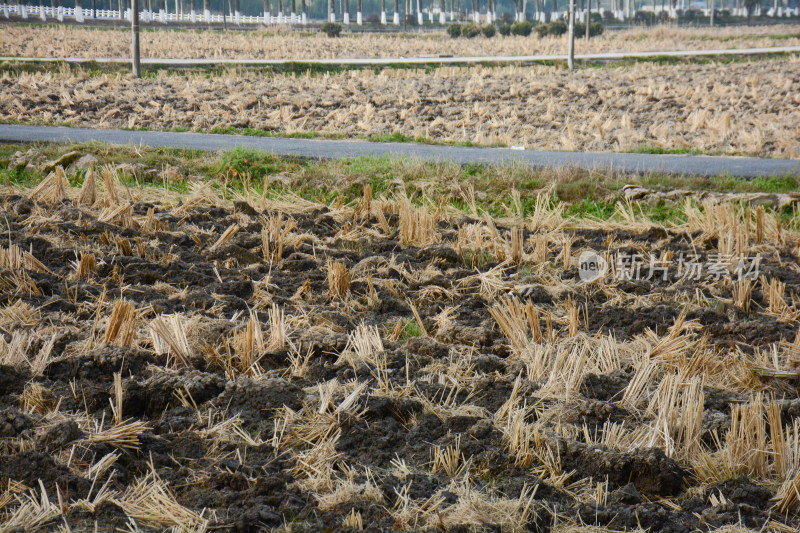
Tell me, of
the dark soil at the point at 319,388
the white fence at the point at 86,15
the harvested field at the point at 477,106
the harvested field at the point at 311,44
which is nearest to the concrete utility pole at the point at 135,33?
the harvested field at the point at 477,106

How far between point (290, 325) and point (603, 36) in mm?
50171

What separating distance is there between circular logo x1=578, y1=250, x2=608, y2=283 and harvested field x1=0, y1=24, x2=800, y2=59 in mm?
29485

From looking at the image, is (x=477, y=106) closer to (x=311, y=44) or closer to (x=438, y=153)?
(x=438, y=153)

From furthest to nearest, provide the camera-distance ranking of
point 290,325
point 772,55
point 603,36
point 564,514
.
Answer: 1. point 603,36
2. point 772,55
3. point 290,325
4. point 564,514

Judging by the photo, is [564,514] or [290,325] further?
[290,325]

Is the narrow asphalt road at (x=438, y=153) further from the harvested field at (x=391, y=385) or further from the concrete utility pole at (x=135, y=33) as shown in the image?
the concrete utility pole at (x=135, y=33)

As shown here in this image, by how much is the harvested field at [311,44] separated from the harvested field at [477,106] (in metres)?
11.9

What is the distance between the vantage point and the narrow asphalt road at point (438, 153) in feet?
28.8

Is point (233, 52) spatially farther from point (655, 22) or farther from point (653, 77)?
point (655, 22)

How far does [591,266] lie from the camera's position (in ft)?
16.9

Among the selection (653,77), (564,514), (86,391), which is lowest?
(564,514)

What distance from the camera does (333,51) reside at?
1506 inches

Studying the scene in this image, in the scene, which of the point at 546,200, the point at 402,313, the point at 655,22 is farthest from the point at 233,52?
the point at 655,22

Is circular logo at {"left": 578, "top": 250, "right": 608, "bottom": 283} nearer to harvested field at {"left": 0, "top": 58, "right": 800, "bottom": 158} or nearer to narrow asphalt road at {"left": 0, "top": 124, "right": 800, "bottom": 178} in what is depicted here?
narrow asphalt road at {"left": 0, "top": 124, "right": 800, "bottom": 178}
